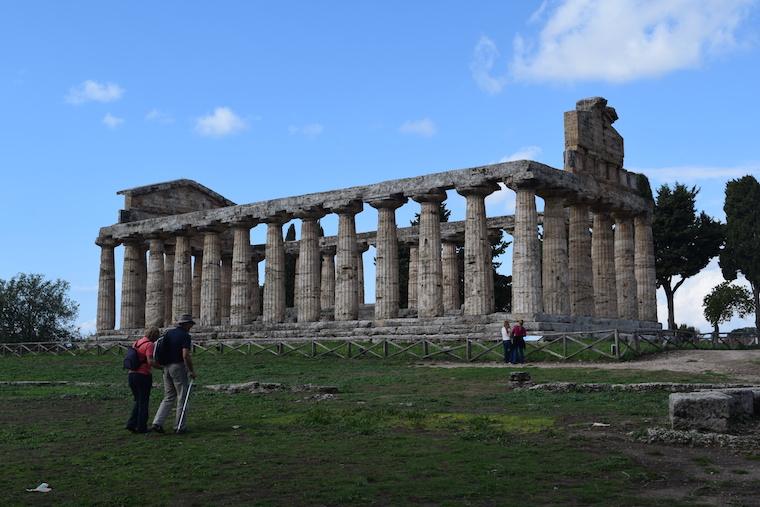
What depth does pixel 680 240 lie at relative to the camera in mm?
66688

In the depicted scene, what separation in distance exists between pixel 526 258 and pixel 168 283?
Result: 1188 inches

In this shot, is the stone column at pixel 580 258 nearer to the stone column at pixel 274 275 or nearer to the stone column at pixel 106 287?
the stone column at pixel 274 275

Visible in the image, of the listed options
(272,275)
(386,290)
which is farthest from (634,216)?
(272,275)

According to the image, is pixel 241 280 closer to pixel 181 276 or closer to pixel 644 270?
pixel 181 276

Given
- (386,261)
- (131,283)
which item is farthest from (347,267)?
(131,283)

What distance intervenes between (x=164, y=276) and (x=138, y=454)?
48408mm

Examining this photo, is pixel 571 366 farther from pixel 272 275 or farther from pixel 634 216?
pixel 272 275

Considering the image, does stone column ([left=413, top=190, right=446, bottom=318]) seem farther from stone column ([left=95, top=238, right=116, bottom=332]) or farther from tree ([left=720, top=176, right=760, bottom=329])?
tree ([left=720, top=176, right=760, bottom=329])

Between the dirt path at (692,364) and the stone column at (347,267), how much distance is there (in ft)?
49.5

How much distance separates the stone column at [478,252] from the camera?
42.4 metres

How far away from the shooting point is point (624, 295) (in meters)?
48.9

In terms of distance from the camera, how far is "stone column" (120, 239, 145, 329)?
59625 millimetres

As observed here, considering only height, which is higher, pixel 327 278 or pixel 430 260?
pixel 327 278

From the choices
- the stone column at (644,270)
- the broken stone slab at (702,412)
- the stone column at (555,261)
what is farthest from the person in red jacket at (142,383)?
the stone column at (644,270)
